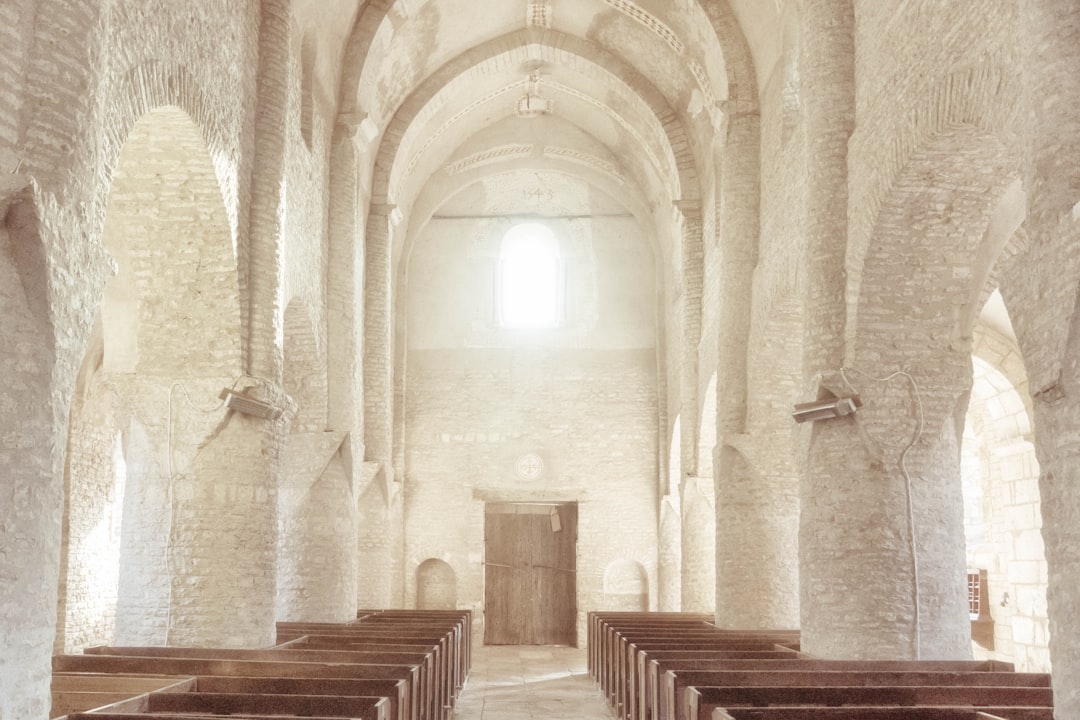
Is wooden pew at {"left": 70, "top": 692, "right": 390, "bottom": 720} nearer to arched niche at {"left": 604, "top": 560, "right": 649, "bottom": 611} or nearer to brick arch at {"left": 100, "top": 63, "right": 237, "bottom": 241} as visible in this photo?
brick arch at {"left": 100, "top": 63, "right": 237, "bottom": 241}

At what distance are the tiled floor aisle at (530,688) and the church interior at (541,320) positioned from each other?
86.2 inches

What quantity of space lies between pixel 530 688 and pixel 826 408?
7.12 m

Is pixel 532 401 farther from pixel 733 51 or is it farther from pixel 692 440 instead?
pixel 733 51

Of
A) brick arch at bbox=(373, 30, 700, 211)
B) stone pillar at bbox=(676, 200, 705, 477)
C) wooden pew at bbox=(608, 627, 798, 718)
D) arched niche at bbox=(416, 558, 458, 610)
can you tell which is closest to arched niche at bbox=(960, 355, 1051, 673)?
stone pillar at bbox=(676, 200, 705, 477)

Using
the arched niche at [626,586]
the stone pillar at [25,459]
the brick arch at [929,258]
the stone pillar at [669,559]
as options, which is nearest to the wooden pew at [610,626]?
the stone pillar at [669,559]

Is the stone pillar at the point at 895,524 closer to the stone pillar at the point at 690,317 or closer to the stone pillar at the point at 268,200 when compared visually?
the stone pillar at the point at 268,200

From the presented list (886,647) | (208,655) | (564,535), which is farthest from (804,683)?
(564,535)

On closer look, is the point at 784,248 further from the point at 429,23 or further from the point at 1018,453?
the point at 429,23

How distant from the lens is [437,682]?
10.3 metres

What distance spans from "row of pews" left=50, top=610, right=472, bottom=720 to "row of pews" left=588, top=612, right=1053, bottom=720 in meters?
1.87

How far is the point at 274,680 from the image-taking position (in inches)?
285

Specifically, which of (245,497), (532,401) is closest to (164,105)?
(245,497)

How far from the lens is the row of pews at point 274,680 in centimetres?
649

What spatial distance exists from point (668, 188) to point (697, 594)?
7.17 m
